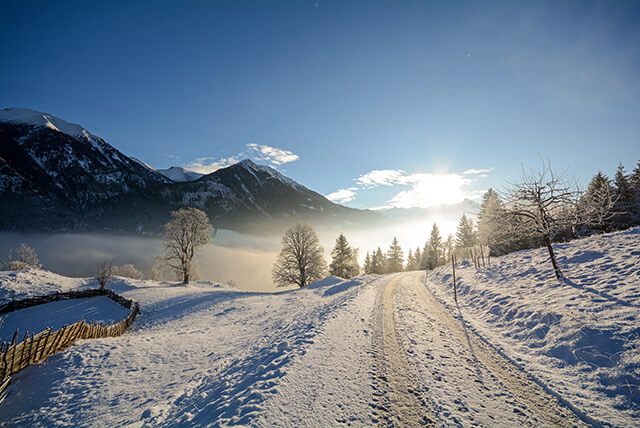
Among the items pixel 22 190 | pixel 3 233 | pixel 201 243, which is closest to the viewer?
pixel 201 243

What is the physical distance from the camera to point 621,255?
37.9 feet

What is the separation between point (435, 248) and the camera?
5759cm

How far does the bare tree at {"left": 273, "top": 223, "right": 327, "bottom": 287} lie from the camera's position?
3534 cm

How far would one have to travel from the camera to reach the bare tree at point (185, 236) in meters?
34.1

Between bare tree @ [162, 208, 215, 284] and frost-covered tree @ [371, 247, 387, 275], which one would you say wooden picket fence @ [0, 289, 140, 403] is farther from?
frost-covered tree @ [371, 247, 387, 275]

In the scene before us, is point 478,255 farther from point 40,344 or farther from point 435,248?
point 40,344

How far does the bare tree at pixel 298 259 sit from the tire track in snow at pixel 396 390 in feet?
89.2

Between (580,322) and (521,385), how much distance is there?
4301 millimetres

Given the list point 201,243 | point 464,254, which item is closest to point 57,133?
point 201,243

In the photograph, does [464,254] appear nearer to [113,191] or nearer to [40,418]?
[40,418]

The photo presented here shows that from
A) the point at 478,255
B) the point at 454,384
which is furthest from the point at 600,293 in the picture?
the point at 478,255

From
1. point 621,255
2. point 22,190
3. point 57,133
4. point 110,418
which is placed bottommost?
point 110,418

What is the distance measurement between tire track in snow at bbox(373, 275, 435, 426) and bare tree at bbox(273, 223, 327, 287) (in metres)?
27.2

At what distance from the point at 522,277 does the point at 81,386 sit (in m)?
23.4
